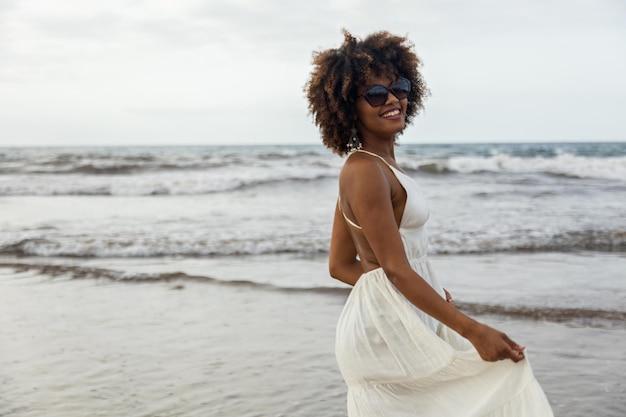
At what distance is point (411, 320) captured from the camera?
2.16 m

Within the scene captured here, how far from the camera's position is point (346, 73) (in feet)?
7.43

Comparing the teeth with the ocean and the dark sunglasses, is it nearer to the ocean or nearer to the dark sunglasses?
the dark sunglasses

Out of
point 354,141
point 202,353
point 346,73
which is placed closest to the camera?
point 346,73

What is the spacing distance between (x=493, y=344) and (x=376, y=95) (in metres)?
0.77

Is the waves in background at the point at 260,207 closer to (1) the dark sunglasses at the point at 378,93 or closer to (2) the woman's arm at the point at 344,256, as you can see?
(2) the woman's arm at the point at 344,256

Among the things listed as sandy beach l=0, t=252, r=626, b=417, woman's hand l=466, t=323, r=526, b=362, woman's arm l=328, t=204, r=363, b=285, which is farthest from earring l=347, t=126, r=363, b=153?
sandy beach l=0, t=252, r=626, b=417

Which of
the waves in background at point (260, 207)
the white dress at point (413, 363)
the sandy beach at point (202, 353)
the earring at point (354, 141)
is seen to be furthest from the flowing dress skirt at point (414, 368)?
the waves in background at point (260, 207)

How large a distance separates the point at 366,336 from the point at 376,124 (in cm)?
60

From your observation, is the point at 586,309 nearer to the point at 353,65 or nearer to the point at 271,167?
the point at 353,65

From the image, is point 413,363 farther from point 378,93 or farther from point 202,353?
point 202,353

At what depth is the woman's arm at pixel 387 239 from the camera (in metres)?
2.01

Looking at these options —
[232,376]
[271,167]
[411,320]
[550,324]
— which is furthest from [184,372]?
[271,167]

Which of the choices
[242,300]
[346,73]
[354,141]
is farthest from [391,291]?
[242,300]

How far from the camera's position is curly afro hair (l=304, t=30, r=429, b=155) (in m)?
2.28
